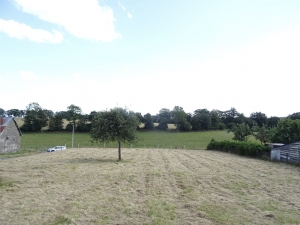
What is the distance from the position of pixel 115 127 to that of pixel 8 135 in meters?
24.7

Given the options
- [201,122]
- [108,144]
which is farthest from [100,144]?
[201,122]

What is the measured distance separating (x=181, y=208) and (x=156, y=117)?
314 ft

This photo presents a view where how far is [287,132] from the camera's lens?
38719mm

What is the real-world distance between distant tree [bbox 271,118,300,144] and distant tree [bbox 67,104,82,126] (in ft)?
205

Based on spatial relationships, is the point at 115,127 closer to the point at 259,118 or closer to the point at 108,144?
the point at 108,144

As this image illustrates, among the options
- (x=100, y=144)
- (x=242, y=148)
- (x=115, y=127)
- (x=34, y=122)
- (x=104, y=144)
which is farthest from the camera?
(x=34, y=122)

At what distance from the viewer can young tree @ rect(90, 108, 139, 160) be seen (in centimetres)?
2334

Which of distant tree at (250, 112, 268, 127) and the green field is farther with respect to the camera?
distant tree at (250, 112, 268, 127)

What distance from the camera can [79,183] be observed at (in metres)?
12.6

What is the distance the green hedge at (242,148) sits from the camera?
31.4 meters

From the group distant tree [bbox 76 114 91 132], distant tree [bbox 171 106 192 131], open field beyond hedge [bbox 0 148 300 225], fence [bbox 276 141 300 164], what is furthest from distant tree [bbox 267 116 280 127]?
open field beyond hedge [bbox 0 148 300 225]

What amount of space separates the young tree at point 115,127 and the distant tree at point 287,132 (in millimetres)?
27608

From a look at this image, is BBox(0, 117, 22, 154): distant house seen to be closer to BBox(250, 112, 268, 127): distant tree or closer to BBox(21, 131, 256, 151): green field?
BBox(21, 131, 256, 151): green field

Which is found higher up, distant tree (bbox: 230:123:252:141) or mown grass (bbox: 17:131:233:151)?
distant tree (bbox: 230:123:252:141)
